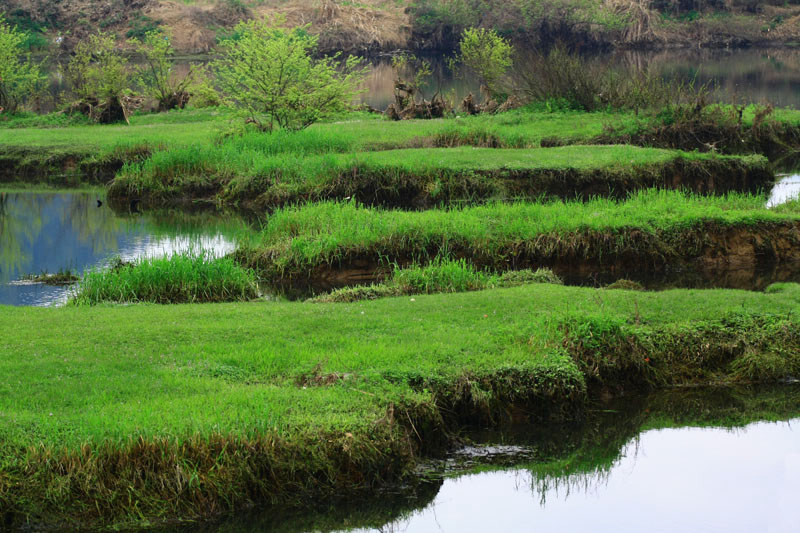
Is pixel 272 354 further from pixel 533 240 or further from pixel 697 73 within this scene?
pixel 697 73

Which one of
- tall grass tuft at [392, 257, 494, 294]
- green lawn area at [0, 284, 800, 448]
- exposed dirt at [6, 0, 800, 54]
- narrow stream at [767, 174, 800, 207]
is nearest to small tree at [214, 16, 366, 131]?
narrow stream at [767, 174, 800, 207]

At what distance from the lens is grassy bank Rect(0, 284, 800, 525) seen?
6.61 m

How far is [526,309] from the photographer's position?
32.9 feet

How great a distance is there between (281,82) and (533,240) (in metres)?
11.6

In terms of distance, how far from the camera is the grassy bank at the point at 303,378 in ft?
21.7

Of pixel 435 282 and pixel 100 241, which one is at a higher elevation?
pixel 435 282

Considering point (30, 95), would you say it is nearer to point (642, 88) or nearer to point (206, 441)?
point (642, 88)

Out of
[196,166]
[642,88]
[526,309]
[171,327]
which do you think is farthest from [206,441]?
[642,88]

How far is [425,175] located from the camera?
60.1 ft

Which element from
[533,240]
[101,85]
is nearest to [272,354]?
[533,240]

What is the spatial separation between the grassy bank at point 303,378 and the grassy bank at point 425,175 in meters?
7.48

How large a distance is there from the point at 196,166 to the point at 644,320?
1355cm

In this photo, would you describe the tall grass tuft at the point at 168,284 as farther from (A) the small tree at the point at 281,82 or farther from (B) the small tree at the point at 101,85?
(B) the small tree at the point at 101,85

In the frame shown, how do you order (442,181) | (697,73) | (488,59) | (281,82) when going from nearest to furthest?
(442,181)
(281,82)
(488,59)
(697,73)
